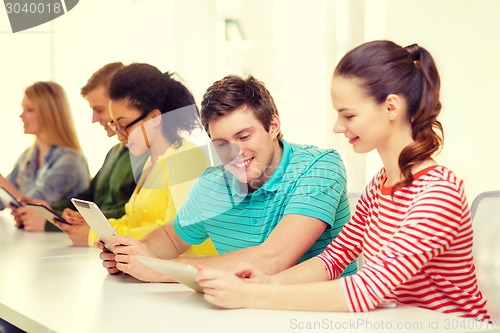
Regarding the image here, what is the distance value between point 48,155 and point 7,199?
0.81 ft

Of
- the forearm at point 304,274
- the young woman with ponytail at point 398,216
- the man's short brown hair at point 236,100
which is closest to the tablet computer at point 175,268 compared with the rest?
the young woman with ponytail at point 398,216

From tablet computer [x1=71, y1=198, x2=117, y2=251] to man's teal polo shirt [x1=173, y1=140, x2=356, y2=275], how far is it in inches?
10.2

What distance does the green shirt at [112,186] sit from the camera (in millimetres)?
2869

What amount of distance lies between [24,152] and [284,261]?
1.87m

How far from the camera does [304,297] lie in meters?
1.20

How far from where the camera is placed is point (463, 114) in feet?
13.1

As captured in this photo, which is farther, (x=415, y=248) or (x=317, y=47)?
(x=317, y=47)

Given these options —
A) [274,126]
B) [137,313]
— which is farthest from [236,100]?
[137,313]

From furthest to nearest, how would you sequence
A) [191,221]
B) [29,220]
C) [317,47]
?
[317,47], [29,220], [191,221]

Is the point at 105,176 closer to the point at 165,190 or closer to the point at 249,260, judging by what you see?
the point at 165,190

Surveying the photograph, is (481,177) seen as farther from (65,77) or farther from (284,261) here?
(284,261)

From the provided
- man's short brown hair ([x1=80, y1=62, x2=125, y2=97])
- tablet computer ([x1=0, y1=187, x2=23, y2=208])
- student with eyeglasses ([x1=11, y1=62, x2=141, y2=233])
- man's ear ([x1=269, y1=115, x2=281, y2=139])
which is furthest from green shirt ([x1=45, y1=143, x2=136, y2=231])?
man's ear ([x1=269, y1=115, x2=281, y2=139])

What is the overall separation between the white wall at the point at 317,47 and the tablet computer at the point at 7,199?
80 centimetres

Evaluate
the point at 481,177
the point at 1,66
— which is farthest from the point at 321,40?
the point at 1,66
